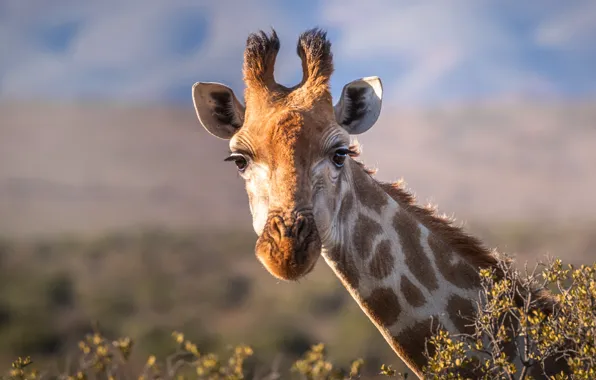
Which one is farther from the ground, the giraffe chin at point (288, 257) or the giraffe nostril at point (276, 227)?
the giraffe nostril at point (276, 227)

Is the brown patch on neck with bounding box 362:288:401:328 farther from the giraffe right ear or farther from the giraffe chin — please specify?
the giraffe right ear

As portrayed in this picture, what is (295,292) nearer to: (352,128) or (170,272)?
(170,272)

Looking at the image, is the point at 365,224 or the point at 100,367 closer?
the point at 365,224

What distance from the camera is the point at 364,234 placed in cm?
638

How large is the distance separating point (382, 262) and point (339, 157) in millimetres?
1059

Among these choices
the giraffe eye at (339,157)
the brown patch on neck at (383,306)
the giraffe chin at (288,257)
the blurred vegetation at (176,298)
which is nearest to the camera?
the giraffe chin at (288,257)

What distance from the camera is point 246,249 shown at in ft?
209

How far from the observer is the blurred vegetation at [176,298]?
110ft

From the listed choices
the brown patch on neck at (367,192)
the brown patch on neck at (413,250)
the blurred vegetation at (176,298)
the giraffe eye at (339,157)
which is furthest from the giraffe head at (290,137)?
the blurred vegetation at (176,298)

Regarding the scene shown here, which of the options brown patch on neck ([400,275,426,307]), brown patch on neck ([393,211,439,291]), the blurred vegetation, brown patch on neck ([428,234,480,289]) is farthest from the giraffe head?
the blurred vegetation

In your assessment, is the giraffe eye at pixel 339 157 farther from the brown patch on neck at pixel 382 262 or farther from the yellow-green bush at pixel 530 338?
the yellow-green bush at pixel 530 338

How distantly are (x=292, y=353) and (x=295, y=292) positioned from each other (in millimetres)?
12221

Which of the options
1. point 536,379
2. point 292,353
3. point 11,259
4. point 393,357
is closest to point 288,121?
point 536,379

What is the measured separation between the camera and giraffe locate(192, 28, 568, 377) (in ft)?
18.6
